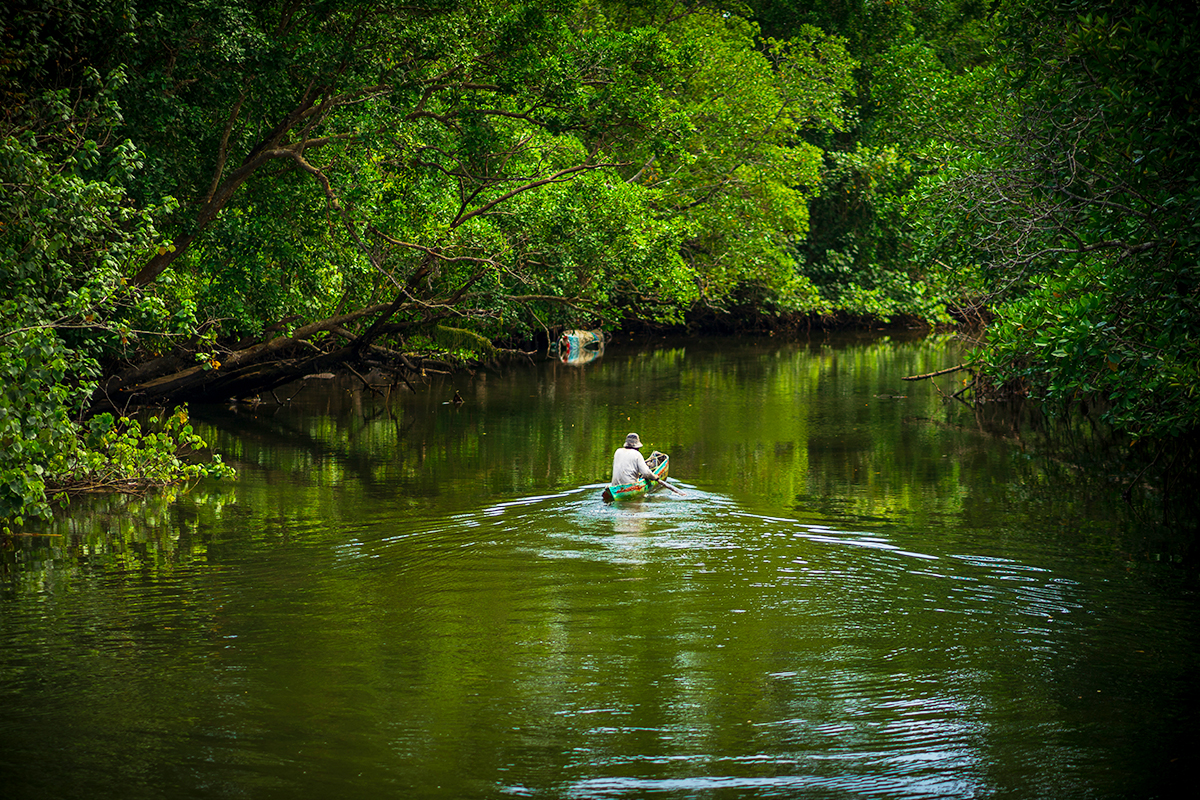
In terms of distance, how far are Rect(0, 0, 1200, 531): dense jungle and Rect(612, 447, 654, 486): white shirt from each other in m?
5.30

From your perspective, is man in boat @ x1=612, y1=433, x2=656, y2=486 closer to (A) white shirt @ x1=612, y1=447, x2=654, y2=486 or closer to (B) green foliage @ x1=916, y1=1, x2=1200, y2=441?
(A) white shirt @ x1=612, y1=447, x2=654, y2=486

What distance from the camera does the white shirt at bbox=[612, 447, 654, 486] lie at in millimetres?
15695

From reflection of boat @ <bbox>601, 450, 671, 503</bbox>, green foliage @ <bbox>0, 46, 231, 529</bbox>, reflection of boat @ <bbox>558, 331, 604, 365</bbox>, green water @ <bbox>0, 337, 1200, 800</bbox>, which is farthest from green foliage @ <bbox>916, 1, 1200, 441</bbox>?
reflection of boat @ <bbox>558, 331, 604, 365</bbox>

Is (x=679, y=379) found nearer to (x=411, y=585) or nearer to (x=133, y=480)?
(x=133, y=480)

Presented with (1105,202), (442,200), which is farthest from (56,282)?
(1105,202)

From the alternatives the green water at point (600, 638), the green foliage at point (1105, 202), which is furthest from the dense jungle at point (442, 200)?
the green water at point (600, 638)

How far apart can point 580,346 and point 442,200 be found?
21119 mm

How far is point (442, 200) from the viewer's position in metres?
23.2

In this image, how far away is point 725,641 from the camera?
9617 mm

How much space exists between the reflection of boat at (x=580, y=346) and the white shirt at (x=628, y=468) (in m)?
24.4

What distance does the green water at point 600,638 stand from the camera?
7234 mm

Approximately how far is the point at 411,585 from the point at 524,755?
445 cm

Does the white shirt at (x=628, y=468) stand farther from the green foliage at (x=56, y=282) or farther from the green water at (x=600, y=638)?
the green foliage at (x=56, y=282)

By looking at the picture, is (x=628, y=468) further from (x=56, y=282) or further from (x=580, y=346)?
(x=580, y=346)
